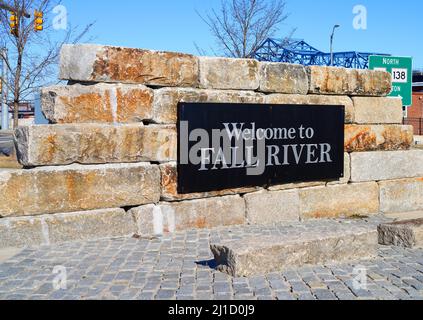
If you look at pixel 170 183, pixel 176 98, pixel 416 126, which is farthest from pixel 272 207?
pixel 416 126

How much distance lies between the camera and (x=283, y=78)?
311 inches

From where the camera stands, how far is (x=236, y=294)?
→ 4.50 meters

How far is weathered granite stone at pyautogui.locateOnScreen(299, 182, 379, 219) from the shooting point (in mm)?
8164

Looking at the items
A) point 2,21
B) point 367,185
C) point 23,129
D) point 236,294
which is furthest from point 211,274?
point 2,21

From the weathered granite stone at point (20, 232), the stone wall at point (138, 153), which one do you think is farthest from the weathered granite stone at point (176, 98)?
the weathered granite stone at point (20, 232)

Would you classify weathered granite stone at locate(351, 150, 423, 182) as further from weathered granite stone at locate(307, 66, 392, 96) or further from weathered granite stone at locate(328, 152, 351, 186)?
weathered granite stone at locate(307, 66, 392, 96)

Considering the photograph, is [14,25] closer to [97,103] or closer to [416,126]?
[97,103]

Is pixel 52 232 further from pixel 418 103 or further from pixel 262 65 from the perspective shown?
pixel 418 103

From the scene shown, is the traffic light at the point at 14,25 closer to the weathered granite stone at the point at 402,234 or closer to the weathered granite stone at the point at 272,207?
the weathered granite stone at the point at 272,207

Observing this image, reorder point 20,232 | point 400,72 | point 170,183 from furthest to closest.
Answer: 1. point 400,72
2. point 170,183
3. point 20,232

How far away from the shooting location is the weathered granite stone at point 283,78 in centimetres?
773

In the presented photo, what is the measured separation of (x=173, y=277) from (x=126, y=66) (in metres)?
3.10

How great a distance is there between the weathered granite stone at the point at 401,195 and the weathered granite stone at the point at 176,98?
3367 mm

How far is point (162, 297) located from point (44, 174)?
262 cm
